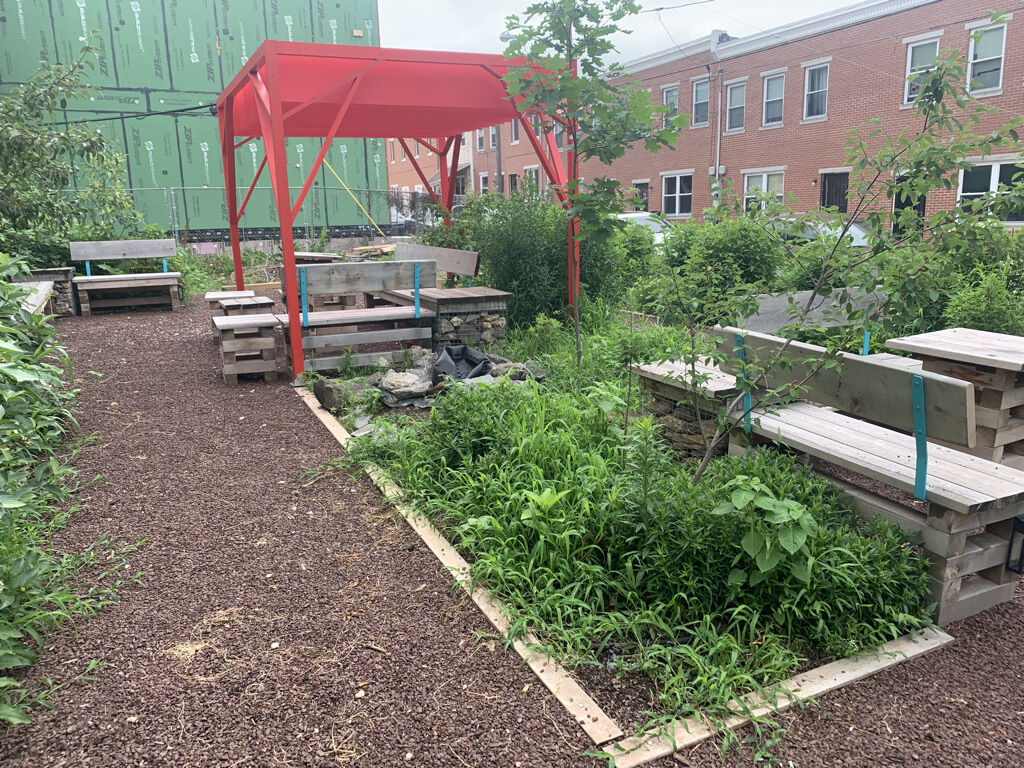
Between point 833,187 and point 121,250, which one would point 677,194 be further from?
point 121,250

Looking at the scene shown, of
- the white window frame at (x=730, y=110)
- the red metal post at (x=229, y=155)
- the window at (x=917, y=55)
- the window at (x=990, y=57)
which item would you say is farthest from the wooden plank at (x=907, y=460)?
the white window frame at (x=730, y=110)

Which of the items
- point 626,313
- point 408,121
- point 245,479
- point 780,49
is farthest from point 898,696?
point 780,49

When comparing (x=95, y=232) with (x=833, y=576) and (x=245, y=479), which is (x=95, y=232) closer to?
(x=245, y=479)

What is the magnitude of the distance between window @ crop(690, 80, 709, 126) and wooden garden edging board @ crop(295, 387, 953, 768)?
2491 cm

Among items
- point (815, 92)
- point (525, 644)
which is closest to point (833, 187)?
point (815, 92)

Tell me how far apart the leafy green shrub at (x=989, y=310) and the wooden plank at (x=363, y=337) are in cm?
499

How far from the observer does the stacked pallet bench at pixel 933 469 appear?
2.91m

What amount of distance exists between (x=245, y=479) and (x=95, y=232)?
38.1 feet

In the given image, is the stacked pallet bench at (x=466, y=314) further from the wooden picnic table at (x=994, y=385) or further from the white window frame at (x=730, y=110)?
the white window frame at (x=730, y=110)

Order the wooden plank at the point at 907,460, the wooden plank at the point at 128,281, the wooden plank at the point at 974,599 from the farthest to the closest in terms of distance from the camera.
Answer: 1. the wooden plank at the point at 128,281
2. the wooden plank at the point at 974,599
3. the wooden plank at the point at 907,460

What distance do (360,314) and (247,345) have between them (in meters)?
1.22

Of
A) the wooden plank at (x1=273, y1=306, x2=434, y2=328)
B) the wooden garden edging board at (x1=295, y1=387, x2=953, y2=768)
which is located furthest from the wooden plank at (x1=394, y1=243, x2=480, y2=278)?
the wooden garden edging board at (x1=295, y1=387, x2=953, y2=768)

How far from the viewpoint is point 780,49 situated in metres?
22.5

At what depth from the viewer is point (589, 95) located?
5.28 meters
